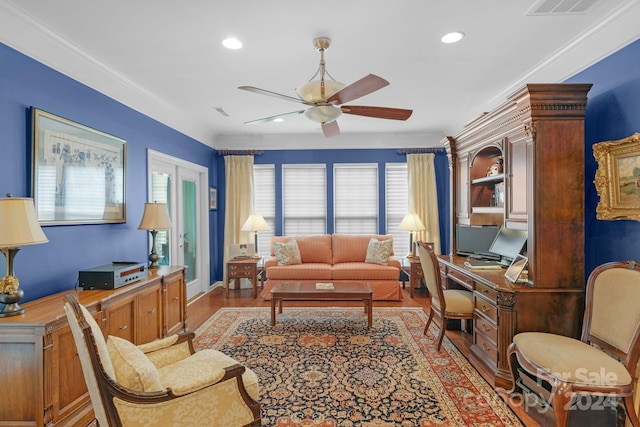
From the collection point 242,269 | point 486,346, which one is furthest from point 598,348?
point 242,269

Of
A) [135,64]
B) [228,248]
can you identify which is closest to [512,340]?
[135,64]

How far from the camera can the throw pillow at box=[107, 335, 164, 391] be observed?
1.52 meters

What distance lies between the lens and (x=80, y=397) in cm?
215

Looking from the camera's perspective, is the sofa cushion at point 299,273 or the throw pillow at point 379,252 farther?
the throw pillow at point 379,252

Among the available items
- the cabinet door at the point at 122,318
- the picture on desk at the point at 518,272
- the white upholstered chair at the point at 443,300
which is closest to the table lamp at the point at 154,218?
the cabinet door at the point at 122,318

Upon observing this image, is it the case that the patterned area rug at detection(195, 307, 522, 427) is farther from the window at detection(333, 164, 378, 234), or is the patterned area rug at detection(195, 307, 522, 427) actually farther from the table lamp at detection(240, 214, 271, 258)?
the window at detection(333, 164, 378, 234)

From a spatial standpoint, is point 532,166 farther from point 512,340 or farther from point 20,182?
point 20,182

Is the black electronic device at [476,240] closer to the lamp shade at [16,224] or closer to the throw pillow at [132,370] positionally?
the throw pillow at [132,370]

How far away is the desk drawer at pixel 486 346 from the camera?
107 inches

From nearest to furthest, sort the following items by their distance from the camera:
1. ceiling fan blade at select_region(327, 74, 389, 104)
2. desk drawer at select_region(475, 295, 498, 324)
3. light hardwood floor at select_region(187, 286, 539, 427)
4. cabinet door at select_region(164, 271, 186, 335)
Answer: ceiling fan blade at select_region(327, 74, 389, 104) < desk drawer at select_region(475, 295, 498, 324) < cabinet door at select_region(164, 271, 186, 335) < light hardwood floor at select_region(187, 286, 539, 427)

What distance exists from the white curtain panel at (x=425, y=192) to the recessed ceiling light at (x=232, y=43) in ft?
13.3

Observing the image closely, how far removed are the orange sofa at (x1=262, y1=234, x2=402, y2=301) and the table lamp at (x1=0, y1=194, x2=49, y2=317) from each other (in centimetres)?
337

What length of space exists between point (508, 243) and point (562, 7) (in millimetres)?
2069

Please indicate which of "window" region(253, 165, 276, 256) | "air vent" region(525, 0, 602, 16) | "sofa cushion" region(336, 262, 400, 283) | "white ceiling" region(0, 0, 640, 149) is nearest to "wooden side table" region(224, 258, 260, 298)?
"window" region(253, 165, 276, 256)
